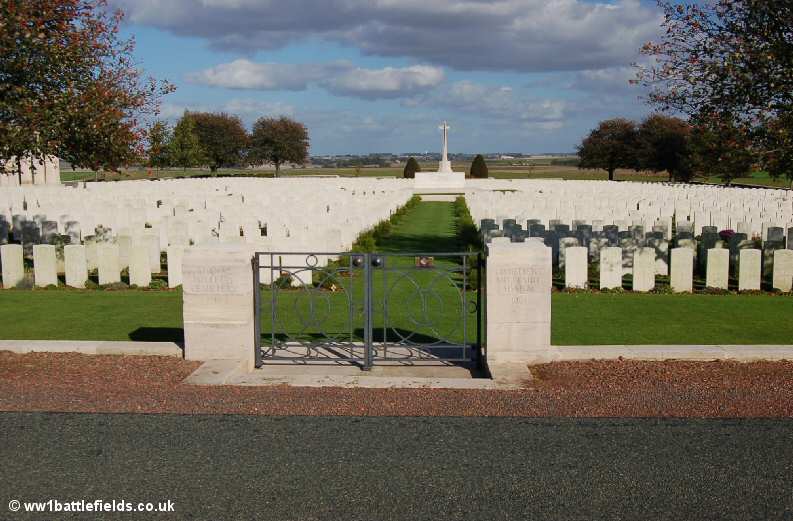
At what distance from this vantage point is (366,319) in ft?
23.6

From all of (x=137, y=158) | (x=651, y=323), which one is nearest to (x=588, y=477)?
(x=651, y=323)

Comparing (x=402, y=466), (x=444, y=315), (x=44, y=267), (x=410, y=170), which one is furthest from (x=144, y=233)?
(x=410, y=170)

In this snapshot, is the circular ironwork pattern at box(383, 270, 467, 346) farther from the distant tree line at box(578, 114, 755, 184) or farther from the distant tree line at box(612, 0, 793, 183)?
the distant tree line at box(578, 114, 755, 184)

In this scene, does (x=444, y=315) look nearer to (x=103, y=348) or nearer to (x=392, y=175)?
(x=103, y=348)

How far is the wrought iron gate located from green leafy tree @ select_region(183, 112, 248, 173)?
58578mm

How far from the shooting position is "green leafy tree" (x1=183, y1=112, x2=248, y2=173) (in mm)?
68688

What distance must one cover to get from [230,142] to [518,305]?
6494 cm

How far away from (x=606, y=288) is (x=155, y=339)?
6.56 m

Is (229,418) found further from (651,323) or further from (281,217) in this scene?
(281,217)

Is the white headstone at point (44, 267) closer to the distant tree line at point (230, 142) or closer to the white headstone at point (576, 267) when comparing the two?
the white headstone at point (576, 267)

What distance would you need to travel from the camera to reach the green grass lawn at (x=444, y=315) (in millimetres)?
8695

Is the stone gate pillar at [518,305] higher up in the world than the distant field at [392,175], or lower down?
lower down

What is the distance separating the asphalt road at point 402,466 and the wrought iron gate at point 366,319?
212 cm

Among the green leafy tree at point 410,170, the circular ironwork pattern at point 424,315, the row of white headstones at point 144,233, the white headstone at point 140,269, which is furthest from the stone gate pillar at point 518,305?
the green leafy tree at point 410,170
